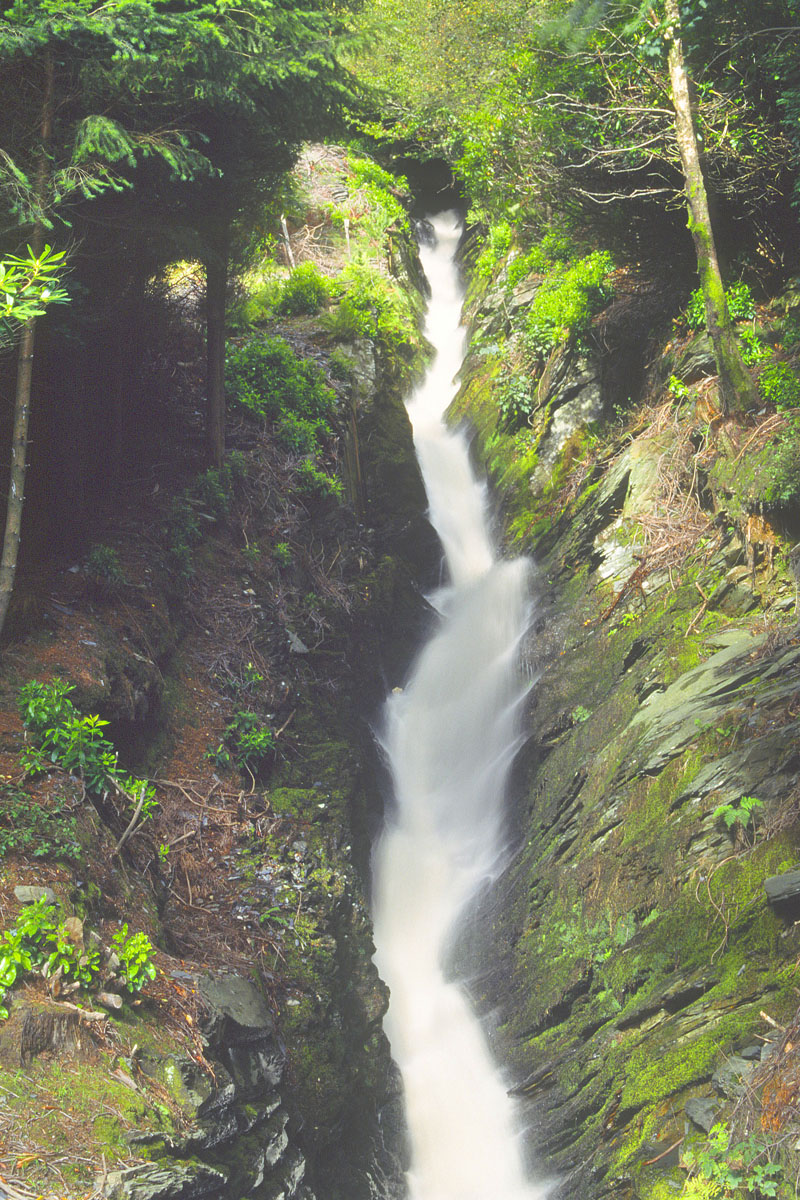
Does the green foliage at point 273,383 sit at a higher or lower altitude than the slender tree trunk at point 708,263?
higher

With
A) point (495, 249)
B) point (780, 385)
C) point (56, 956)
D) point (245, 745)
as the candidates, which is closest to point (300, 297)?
point (495, 249)

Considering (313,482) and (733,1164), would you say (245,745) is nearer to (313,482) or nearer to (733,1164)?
(313,482)

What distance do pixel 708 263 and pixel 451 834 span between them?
274 inches

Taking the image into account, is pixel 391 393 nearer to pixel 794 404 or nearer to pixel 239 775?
pixel 794 404

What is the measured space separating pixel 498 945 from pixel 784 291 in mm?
7749

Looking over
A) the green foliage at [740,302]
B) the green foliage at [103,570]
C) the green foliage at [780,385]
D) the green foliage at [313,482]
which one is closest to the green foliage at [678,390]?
the green foliage at [740,302]

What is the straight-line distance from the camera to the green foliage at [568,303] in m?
11.4

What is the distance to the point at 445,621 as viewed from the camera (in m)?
12.4

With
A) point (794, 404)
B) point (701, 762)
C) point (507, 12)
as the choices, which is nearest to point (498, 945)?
point (701, 762)

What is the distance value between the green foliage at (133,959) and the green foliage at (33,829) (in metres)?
0.59

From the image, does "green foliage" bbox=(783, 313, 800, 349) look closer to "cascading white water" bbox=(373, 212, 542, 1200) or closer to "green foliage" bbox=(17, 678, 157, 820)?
"cascading white water" bbox=(373, 212, 542, 1200)

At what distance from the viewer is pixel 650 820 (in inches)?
257

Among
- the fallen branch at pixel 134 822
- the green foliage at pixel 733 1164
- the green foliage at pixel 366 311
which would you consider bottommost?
the green foliage at pixel 733 1164

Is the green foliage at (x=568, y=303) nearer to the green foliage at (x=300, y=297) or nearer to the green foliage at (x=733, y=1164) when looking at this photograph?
the green foliage at (x=300, y=297)
